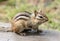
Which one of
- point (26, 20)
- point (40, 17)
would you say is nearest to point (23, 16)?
point (26, 20)

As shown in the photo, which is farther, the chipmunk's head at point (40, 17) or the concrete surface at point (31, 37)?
the chipmunk's head at point (40, 17)

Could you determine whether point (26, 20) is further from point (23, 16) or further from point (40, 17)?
point (40, 17)

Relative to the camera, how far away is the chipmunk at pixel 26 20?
317 cm

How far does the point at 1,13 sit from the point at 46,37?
13.4ft

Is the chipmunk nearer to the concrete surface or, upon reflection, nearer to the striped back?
the striped back

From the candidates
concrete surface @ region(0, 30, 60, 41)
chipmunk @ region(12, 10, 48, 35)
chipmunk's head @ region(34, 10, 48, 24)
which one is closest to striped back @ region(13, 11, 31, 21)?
chipmunk @ region(12, 10, 48, 35)

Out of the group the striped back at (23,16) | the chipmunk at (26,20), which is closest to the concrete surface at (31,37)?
the chipmunk at (26,20)

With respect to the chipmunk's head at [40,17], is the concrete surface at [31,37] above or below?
below

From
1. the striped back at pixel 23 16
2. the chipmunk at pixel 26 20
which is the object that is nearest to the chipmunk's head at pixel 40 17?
the chipmunk at pixel 26 20

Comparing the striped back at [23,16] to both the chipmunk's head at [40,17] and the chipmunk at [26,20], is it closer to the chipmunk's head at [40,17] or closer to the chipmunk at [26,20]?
the chipmunk at [26,20]

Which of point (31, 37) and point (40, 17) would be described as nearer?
point (31, 37)

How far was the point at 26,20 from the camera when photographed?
10.5ft

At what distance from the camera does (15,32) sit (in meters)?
3.20

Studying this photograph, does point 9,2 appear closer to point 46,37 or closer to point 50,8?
point 50,8
